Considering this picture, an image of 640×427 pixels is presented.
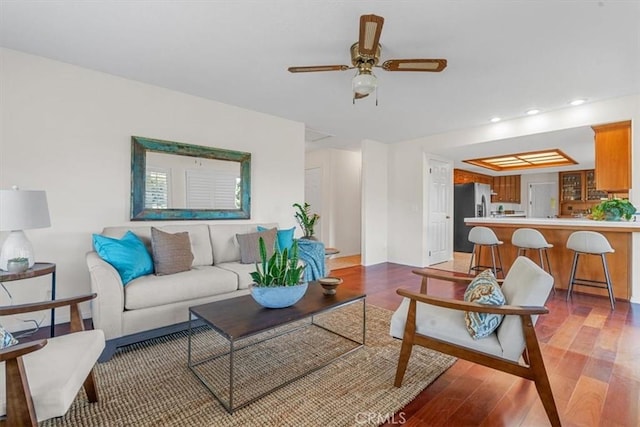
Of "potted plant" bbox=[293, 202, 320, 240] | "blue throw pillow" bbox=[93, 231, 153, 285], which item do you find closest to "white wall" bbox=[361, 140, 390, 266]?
"potted plant" bbox=[293, 202, 320, 240]

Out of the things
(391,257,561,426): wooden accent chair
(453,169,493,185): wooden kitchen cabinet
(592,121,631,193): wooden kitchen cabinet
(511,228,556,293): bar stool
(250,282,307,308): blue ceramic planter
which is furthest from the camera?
(453,169,493,185): wooden kitchen cabinet

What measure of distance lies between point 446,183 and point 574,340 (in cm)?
401

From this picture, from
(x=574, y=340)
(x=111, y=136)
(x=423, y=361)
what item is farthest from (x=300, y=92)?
(x=574, y=340)

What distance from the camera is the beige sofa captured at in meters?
2.06

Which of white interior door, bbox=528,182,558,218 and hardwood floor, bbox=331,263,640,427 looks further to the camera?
white interior door, bbox=528,182,558,218

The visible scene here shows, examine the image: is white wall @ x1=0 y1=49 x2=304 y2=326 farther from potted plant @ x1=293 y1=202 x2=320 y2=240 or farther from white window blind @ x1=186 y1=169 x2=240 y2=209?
potted plant @ x1=293 y1=202 x2=320 y2=240

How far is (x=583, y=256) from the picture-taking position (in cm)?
387

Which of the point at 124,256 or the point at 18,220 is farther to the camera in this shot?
the point at 124,256

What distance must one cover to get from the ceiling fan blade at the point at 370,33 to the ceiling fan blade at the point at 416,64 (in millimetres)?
186

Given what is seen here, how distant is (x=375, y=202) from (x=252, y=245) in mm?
3135

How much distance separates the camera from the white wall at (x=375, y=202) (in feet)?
18.2

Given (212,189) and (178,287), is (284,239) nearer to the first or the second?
(212,189)

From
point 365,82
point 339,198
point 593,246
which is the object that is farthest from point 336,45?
point 339,198

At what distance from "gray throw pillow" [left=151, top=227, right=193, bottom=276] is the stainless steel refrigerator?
6383 mm
